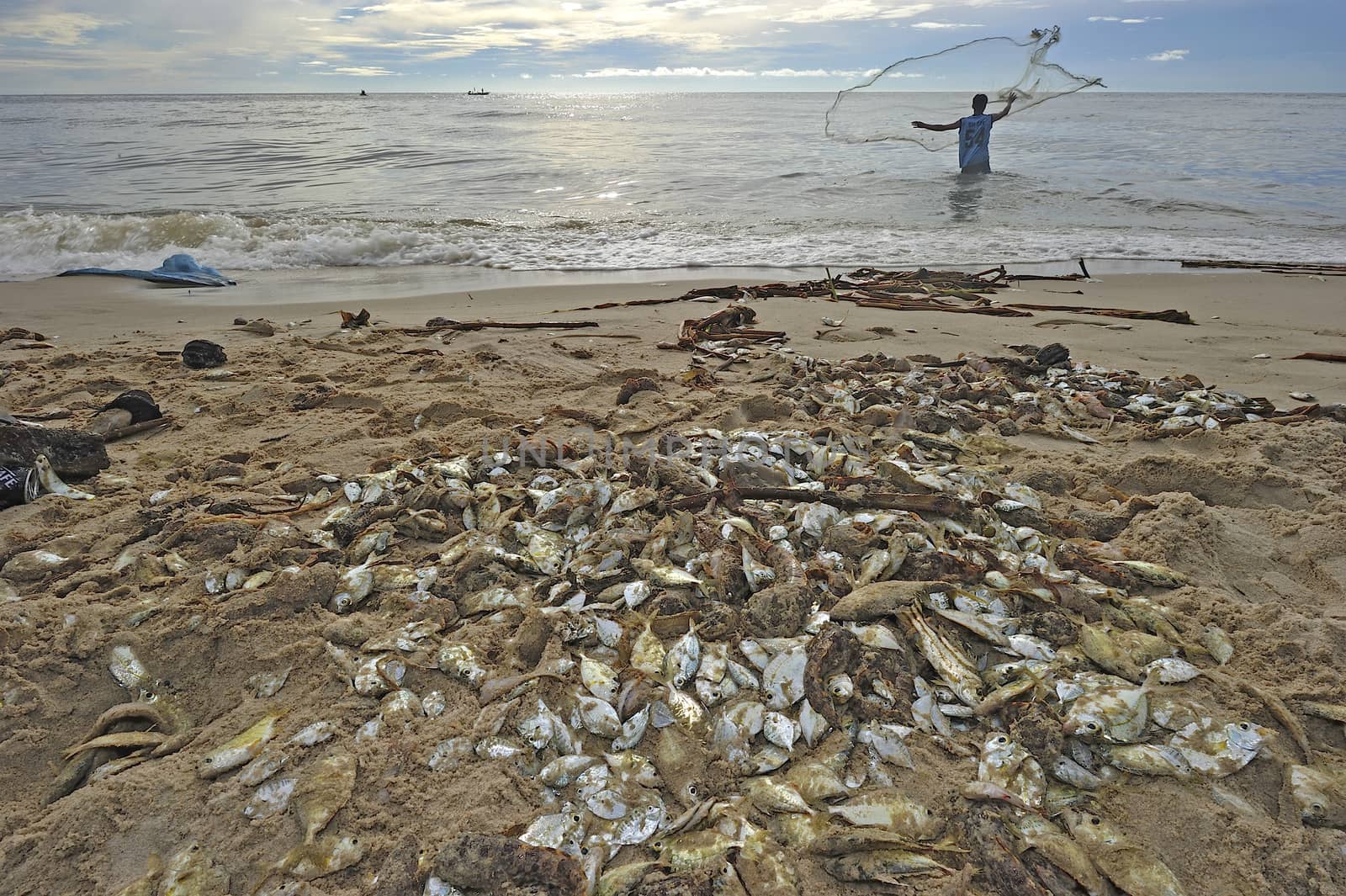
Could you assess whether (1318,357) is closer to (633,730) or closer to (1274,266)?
(1274,266)

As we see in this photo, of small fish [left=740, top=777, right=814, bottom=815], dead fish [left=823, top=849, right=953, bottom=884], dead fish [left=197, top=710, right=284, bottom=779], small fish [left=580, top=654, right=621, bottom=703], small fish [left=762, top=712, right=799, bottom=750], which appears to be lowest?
dead fish [left=823, top=849, right=953, bottom=884]

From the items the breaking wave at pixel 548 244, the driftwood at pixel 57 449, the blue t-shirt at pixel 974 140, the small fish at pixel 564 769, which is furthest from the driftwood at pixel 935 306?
the blue t-shirt at pixel 974 140

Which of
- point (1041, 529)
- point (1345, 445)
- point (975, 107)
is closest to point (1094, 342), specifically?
point (1345, 445)

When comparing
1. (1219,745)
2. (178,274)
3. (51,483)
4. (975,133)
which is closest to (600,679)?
(1219,745)

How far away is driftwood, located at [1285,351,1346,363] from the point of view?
4.54 metres

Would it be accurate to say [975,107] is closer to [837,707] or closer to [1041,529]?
[1041,529]

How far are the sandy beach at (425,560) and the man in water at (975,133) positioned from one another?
24.3 feet

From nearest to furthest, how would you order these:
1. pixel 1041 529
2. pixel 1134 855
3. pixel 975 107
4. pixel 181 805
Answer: pixel 1134 855
pixel 181 805
pixel 1041 529
pixel 975 107

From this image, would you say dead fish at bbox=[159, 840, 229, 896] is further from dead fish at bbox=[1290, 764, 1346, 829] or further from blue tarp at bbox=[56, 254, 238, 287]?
blue tarp at bbox=[56, 254, 238, 287]

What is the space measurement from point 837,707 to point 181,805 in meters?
1.58

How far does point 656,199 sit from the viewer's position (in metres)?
12.7

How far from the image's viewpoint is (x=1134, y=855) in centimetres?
152

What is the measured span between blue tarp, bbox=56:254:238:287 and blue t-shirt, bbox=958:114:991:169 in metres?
11.2

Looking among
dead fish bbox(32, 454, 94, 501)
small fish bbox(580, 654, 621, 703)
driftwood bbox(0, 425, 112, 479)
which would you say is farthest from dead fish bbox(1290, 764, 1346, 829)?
driftwood bbox(0, 425, 112, 479)
